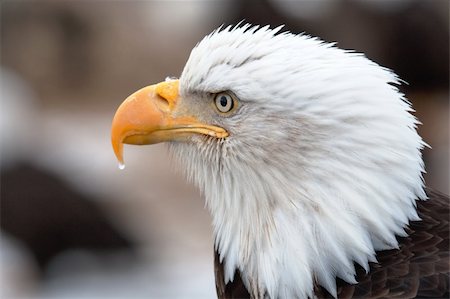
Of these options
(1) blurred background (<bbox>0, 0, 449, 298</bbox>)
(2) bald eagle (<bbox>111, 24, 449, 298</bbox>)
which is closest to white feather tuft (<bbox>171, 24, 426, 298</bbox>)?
(2) bald eagle (<bbox>111, 24, 449, 298</bbox>)

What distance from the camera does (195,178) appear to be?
2.57m

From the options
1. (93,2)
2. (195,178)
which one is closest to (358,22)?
(93,2)

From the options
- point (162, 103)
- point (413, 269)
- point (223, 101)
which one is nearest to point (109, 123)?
point (162, 103)

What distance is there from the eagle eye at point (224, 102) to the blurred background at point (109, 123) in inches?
141

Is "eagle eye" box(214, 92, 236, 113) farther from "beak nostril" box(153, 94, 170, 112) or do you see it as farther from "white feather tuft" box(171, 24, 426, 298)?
"beak nostril" box(153, 94, 170, 112)

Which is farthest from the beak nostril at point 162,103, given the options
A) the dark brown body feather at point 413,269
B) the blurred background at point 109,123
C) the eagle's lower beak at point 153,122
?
A: the blurred background at point 109,123

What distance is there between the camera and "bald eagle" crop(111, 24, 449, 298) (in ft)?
7.48

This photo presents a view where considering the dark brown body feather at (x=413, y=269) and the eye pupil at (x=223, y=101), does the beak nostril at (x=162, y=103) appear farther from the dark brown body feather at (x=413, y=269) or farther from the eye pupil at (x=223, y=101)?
the dark brown body feather at (x=413, y=269)

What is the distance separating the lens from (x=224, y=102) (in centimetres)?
243

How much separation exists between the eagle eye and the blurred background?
358 cm

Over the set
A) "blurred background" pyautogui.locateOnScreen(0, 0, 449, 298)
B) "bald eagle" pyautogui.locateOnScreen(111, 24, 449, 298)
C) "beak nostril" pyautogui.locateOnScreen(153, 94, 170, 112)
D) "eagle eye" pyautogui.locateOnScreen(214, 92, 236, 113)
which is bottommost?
"bald eagle" pyautogui.locateOnScreen(111, 24, 449, 298)

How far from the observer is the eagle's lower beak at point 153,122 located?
2.48 m

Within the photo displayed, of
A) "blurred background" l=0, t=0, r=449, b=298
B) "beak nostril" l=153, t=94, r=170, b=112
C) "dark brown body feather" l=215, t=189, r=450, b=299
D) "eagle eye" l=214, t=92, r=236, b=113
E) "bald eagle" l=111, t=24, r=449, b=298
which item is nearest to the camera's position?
"dark brown body feather" l=215, t=189, r=450, b=299

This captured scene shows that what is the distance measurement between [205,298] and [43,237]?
1.85m
